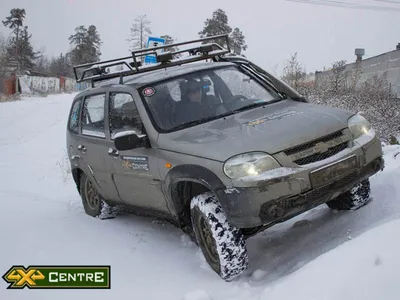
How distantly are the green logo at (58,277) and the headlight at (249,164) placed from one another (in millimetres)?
1520

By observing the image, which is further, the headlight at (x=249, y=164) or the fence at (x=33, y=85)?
the fence at (x=33, y=85)

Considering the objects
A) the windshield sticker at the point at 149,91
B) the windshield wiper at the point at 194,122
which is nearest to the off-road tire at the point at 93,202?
the windshield sticker at the point at 149,91

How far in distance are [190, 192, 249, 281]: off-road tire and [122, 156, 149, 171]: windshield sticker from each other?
80 centimetres

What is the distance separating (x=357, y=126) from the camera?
4004 millimetres

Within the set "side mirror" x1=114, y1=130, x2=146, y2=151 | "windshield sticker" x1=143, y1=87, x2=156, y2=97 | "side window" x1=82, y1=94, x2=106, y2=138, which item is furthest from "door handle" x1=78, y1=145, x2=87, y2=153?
"side mirror" x1=114, y1=130, x2=146, y2=151

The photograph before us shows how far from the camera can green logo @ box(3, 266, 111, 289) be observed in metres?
Answer: 3.85

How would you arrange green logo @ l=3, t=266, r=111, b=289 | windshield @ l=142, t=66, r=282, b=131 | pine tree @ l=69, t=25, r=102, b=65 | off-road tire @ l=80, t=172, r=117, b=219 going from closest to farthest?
green logo @ l=3, t=266, r=111, b=289 < windshield @ l=142, t=66, r=282, b=131 < off-road tire @ l=80, t=172, r=117, b=219 < pine tree @ l=69, t=25, r=102, b=65

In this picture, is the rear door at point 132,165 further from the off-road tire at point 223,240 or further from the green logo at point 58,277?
the green logo at point 58,277

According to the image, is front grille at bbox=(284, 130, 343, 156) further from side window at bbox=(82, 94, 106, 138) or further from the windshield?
side window at bbox=(82, 94, 106, 138)

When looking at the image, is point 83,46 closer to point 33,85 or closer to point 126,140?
point 33,85

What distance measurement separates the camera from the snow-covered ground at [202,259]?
2754mm

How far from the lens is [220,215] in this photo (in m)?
3.65

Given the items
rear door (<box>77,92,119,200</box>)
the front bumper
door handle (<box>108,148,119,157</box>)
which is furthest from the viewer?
rear door (<box>77,92,119,200</box>)

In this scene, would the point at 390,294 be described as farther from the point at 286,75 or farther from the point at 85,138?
the point at 286,75
